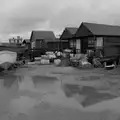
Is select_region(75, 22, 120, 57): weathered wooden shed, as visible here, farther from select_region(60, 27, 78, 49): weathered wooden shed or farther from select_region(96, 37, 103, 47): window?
select_region(60, 27, 78, 49): weathered wooden shed

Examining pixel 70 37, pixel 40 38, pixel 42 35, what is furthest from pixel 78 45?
pixel 42 35

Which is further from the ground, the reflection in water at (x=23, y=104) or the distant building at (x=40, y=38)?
the distant building at (x=40, y=38)

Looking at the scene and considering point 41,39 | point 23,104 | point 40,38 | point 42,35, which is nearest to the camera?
point 23,104

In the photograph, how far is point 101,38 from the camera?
2541 cm

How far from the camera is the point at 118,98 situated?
9.07 metres

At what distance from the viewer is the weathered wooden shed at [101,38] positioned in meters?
25.2

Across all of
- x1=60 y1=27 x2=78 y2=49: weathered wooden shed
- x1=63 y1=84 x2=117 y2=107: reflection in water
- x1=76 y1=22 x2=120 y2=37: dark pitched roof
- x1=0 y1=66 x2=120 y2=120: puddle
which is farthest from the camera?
x1=60 y1=27 x2=78 y2=49: weathered wooden shed

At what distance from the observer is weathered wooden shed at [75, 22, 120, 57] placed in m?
25.2

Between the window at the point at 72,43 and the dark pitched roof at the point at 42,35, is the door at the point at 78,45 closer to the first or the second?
the window at the point at 72,43

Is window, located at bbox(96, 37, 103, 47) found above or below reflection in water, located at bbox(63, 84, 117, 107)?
above

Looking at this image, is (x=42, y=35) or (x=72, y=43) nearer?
(x=72, y=43)

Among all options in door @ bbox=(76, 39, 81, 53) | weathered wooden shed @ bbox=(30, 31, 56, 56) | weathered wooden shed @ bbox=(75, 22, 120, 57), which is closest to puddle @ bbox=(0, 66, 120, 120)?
weathered wooden shed @ bbox=(75, 22, 120, 57)

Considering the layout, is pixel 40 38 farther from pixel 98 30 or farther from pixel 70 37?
pixel 98 30

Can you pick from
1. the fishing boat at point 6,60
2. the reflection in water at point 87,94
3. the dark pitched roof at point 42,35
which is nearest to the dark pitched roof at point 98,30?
the fishing boat at point 6,60
